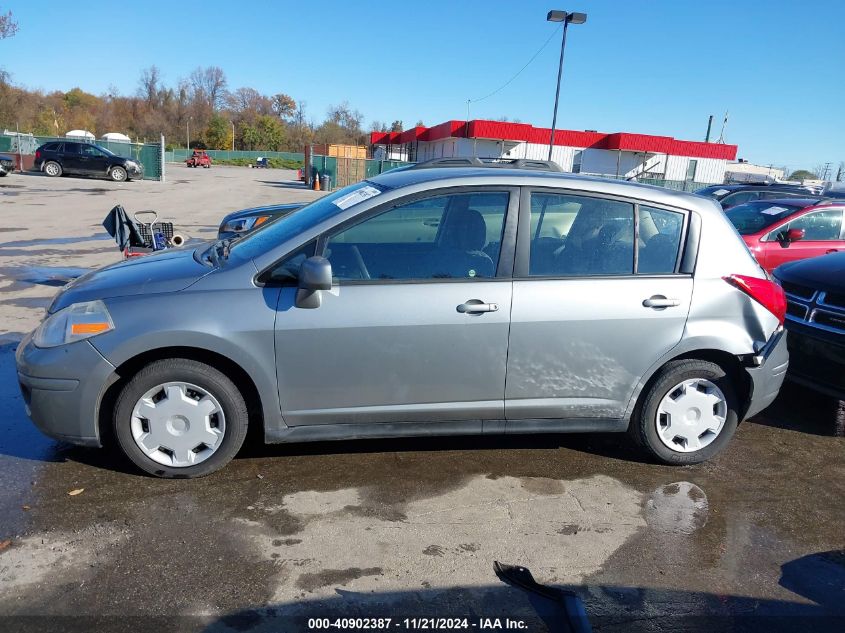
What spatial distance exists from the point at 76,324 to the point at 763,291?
13.7ft

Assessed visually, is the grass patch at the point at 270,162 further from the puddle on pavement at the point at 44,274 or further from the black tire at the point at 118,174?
the puddle on pavement at the point at 44,274

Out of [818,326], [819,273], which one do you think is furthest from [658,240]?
[819,273]

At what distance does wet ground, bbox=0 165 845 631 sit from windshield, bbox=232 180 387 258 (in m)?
1.33

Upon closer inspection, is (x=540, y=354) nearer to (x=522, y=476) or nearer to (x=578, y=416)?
(x=578, y=416)

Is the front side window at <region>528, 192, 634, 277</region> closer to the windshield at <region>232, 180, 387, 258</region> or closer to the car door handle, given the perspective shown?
the car door handle

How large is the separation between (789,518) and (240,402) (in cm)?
324

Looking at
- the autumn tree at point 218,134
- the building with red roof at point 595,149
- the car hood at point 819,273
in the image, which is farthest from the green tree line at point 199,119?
the car hood at point 819,273

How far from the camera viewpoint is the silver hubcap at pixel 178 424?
3.56 metres

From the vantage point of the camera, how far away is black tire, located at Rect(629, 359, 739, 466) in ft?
13.3

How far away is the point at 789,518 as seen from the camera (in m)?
3.72

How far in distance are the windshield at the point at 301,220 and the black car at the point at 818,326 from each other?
3734 millimetres

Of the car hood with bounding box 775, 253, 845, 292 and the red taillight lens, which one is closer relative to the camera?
the red taillight lens

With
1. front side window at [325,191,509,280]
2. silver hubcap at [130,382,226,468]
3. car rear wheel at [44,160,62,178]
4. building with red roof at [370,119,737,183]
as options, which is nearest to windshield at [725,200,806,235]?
front side window at [325,191,509,280]

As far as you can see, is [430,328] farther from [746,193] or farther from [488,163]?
[746,193]
